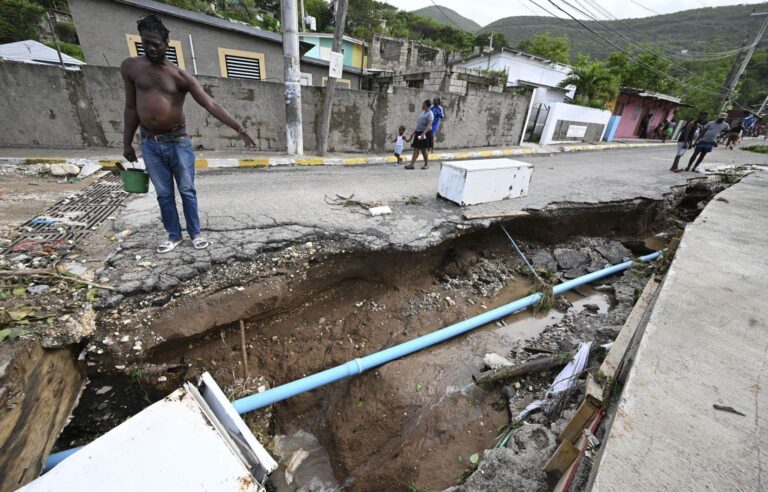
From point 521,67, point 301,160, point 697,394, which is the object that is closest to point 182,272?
point 697,394

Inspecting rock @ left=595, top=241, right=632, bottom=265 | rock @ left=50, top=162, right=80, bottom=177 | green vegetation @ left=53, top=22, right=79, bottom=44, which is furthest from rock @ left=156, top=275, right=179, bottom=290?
green vegetation @ left=53, top=22, right=79, bottom=44

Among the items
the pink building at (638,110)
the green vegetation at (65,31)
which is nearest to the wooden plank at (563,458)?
the pink building at (638,110)

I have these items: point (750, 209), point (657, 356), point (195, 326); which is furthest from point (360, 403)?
point (750, 209)

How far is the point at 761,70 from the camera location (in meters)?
40.5

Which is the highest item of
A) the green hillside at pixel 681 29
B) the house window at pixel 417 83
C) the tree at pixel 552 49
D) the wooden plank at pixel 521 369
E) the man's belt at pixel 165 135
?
the green hillside at pixel 681 29

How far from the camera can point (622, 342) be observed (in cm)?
211

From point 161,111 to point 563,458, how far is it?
341cm

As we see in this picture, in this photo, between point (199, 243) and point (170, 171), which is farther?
point (199, 243)

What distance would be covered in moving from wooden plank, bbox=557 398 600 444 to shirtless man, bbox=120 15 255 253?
2943 mm

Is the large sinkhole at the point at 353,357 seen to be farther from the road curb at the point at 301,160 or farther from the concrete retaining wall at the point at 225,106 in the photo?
the concrete retaining wall at the point at 225,106

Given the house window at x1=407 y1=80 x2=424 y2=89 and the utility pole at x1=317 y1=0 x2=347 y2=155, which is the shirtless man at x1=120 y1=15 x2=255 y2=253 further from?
the house window at x1=407 y1=80 x2=424 y2=89

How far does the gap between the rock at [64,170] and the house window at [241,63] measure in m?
7.40

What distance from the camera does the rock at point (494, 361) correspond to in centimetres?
312

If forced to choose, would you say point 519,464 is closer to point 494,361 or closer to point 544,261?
point 494,361
